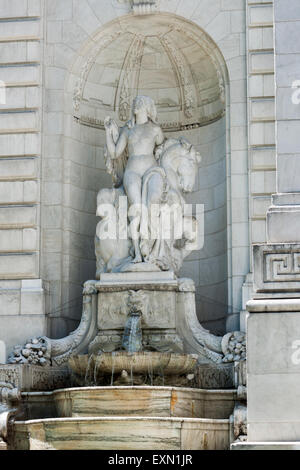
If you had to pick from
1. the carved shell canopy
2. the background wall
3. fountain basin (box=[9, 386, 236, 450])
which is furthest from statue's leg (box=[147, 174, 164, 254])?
A: fountain basin (box=[9, 386, 236, 450])

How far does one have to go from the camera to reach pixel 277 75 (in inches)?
519

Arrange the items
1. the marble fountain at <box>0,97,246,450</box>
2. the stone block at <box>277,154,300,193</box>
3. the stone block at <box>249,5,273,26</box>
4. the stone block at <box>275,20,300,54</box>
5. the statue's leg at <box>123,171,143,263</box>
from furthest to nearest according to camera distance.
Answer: the stone block at <box>249,5,273,26</box>
the statue's leg at <box>123,171,143,263</box>
the marble fountain at <box>0,97,246,450</box>
the stone block at <box>275,20,300,54</box>
the stone block at <box>277,154,300,193</box>

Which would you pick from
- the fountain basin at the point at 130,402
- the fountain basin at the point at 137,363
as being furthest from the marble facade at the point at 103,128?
the fountain basin at the point at 130,402

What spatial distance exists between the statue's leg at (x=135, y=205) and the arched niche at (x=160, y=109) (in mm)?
1368

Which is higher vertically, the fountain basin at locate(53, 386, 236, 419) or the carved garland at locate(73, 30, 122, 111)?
the carved garland at locate(73, 30, 122, 111)

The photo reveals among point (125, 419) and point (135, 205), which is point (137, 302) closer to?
point (135, 205)

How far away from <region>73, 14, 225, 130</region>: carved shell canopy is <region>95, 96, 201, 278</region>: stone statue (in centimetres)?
131

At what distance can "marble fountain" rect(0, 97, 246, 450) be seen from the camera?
50.8ft

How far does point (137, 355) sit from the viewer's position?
16719mm

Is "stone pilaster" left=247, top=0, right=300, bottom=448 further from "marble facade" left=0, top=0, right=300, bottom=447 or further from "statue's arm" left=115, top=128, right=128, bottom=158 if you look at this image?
"statue's arm" left=115, top=128, right=128, bottom=158

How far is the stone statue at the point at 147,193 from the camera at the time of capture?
18.8 m

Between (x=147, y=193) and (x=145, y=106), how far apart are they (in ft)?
A: 4.77
